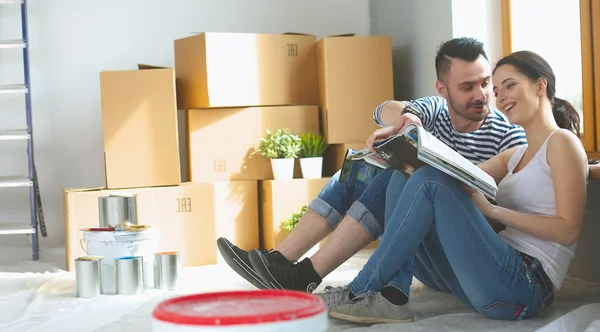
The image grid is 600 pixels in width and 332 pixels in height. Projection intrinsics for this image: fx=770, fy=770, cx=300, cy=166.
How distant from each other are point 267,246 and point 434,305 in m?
1.53

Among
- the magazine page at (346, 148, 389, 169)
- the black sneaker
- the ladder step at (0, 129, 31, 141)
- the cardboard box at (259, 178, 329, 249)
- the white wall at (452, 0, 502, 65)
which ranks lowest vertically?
the black sneaker

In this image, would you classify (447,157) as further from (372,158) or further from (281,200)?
(281,200)

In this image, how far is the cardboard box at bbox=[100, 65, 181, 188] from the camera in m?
3.38

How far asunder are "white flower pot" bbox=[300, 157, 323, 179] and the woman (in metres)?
1.64

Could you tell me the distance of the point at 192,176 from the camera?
12.0 ft

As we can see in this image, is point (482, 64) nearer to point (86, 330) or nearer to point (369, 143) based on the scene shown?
point (369, 143)

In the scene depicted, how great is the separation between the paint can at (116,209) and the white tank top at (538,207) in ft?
4.59

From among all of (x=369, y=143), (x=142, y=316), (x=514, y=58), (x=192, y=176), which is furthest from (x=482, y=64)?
(x=192, y=176)

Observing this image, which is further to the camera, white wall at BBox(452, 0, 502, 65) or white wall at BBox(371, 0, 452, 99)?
white wall at BBox(371, 0, 452, 99)

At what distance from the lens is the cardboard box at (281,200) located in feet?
11.7

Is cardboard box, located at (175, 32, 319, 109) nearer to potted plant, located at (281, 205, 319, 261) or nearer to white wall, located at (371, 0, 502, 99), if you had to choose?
white wall, located at (371, 0, 502, 99)

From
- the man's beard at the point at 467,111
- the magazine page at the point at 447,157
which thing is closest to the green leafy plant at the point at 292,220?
the man's beard at the point at 467,111

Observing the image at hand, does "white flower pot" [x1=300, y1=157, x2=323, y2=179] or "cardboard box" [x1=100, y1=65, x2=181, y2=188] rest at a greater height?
"cardboard box" [x1=100, y1=65, x2=181, y2=188]

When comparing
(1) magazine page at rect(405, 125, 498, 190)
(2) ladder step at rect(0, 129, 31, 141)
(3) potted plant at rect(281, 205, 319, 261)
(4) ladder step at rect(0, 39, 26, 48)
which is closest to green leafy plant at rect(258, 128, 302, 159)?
(3) potted plant at rect(281, 205, 319, 261)
